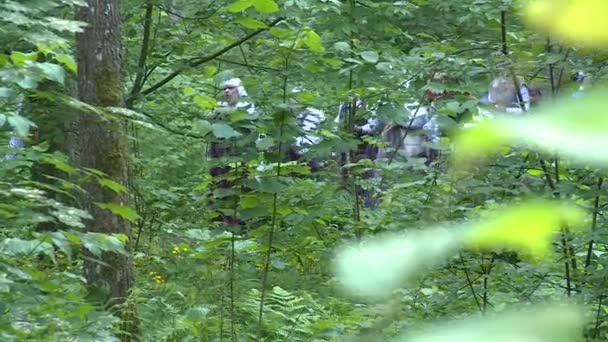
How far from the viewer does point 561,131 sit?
28cm

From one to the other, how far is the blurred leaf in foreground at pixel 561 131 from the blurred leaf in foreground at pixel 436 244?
28mm

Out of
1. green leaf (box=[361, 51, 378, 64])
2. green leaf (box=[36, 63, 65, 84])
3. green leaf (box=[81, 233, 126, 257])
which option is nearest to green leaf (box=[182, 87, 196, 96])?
green leaf (box=[361, 51, 378, 64])

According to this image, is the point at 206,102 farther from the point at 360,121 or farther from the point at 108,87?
the point at 360,121

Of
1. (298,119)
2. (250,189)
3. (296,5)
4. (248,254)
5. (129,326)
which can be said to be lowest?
(129,326)

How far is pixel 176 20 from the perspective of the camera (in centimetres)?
456

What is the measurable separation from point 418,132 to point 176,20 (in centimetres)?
153

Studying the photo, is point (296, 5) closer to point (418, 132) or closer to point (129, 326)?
point (418, 132)

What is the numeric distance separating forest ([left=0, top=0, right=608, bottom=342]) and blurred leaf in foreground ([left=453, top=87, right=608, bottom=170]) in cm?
182

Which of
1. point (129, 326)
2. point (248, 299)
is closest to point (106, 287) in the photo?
point (129, 326)

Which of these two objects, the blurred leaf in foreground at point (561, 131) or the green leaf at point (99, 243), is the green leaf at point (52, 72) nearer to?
the green leaf at point (99, 243)

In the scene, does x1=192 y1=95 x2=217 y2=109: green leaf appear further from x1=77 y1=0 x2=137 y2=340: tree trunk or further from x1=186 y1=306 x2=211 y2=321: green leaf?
x1=186 y1=306 x2=211 y2=321: green leaf

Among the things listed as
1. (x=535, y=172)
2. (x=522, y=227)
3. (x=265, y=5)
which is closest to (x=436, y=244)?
(x=522, y=227)

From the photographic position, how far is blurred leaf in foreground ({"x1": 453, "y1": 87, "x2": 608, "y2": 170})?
0.28 meters

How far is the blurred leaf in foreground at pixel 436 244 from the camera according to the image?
12.0 inches
